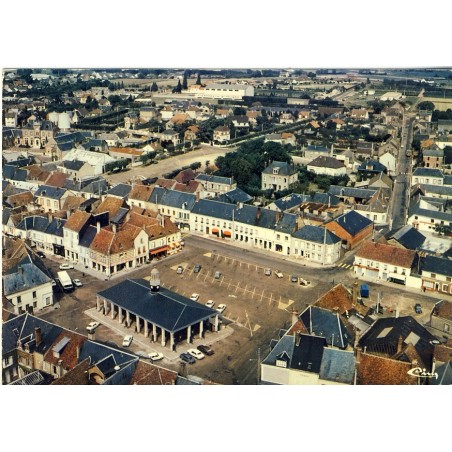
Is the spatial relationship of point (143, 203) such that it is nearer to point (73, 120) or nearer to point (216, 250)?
point (216, 250)

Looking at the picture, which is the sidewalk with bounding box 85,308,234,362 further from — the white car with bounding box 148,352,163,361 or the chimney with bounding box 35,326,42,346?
the chimney with bounding box 35,326,42,346

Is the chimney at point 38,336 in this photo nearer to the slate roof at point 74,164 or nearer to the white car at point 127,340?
the white car at point 127,340

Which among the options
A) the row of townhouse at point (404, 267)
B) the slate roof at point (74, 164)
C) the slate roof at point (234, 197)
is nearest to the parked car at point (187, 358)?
the row of townhouse at point (404, 267)

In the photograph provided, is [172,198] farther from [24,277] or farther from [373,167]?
[373,167]

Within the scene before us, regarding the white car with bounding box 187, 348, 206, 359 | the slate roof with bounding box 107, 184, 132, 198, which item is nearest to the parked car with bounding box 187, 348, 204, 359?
the white car with bounding box 187, 348, 206, 359

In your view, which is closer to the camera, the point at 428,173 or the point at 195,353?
the point at 195,353

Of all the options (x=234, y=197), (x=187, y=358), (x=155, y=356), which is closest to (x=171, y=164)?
(x=234, y=197)

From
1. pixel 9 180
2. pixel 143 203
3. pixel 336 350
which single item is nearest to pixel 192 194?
pixel 143 203

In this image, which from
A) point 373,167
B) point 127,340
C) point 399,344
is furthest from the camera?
point 373,167
